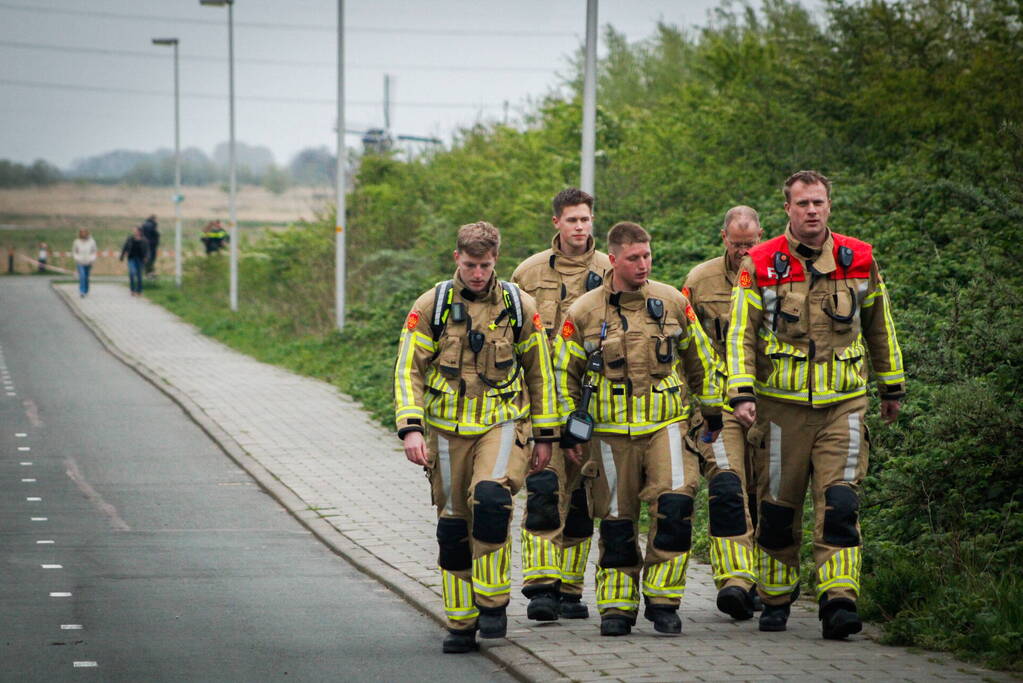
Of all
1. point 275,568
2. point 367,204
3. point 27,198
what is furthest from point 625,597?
point 27,198

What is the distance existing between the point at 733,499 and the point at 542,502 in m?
0.95

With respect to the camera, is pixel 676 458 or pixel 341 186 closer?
pixel 676 458

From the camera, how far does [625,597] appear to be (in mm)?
7176

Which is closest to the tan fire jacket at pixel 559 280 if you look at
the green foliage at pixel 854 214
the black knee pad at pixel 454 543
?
the black knee pad at pixel 454 543

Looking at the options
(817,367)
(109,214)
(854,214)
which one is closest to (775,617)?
(817,367)

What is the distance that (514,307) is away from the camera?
7.14 m

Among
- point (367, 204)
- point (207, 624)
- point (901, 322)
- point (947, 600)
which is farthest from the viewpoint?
point (367, 204)

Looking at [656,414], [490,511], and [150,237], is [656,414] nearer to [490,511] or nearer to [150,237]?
[490,511]

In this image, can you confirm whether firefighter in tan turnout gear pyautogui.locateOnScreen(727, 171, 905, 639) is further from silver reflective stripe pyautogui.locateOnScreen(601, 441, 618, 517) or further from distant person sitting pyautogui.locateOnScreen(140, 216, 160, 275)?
distant person sitting pyautogui.locateOnScreen(140, 216, 160, 275)

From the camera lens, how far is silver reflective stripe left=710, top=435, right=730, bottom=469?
24.0ft

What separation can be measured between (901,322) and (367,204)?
20.2 metres

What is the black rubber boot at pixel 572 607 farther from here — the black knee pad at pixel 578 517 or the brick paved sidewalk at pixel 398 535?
the black knee pad at pixel 578 517

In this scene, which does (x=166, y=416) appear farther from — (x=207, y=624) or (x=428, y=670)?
(x=428, y=670)

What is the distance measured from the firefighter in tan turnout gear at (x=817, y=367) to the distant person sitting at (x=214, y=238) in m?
36.8
